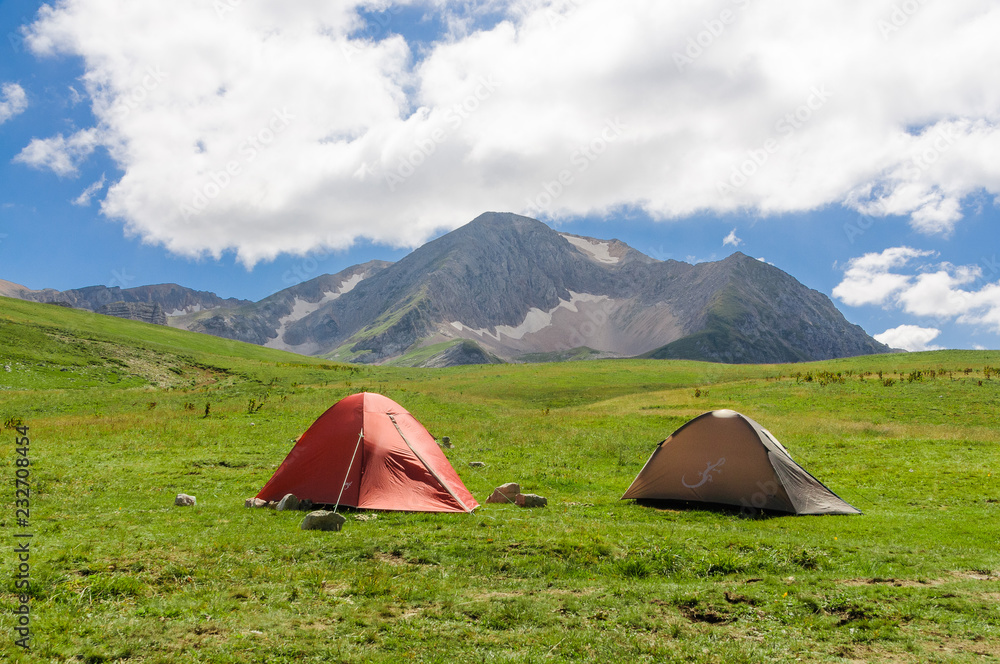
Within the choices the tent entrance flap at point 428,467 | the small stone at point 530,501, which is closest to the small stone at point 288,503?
the tent entrance flap at point 428,467

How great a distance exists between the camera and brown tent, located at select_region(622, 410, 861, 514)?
17.9 m

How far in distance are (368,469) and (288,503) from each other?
2.49 m

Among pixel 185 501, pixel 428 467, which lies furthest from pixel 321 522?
pixel 185 501

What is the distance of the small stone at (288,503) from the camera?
16.3 meters

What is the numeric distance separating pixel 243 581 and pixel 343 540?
119 inches

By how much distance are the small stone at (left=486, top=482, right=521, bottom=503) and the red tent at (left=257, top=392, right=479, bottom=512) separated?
1120 millimetres

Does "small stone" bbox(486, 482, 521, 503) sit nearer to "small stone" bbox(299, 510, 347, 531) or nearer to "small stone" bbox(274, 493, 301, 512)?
"small stone" bbox(299, 510, 347, 531)

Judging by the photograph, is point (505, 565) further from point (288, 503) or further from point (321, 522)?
point (288, 503)

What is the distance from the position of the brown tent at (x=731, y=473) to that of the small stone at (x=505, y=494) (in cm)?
397

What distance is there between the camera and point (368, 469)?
17.3 meters

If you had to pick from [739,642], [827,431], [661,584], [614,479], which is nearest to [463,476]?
[614,479]

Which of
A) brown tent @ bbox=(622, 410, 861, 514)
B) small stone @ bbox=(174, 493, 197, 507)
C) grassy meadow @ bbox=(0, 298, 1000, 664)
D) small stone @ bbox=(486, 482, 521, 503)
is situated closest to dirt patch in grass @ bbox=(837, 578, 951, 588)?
grassy meadow @ bbox=(0, 298, 1000, 664)

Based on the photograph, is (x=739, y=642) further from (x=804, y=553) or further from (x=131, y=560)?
(x=131, y=560)

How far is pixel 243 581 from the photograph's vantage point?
10.2m
